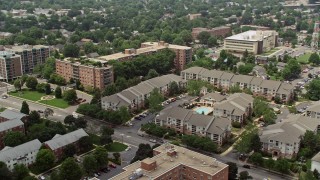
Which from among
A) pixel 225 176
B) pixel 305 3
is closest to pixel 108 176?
pixel 225 176

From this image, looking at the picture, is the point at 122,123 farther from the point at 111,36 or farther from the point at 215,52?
the point at 111,36

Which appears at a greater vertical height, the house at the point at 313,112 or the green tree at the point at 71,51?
the green tree at the point at 71,51

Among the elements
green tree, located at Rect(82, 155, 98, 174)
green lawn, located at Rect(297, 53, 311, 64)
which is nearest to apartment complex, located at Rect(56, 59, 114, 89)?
green tree, located at Rect(82, 155, 98, 174)

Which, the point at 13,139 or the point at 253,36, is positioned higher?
the point at 253,36

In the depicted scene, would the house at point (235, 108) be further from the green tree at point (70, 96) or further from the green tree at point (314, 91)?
the green tree at point (70, 96)

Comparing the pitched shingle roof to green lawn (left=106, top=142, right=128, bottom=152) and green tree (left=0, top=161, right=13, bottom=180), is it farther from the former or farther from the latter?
green tree (left=0, top=161, right=13, bottom=180)

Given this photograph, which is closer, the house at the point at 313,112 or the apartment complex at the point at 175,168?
the apartment complex at the point at 175,168

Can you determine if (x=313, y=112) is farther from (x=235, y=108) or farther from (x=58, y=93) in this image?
(x=58, y=93)

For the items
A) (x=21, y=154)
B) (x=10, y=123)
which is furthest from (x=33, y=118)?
(x=21, y=154)

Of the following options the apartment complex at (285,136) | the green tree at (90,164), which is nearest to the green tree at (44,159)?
the green tree at (90,164)
